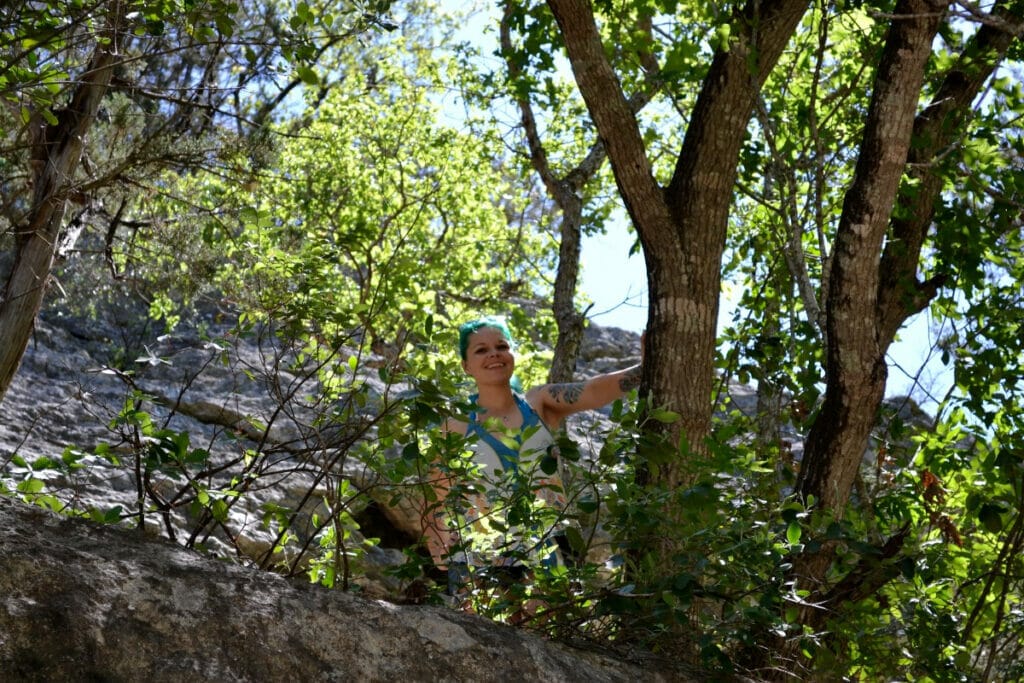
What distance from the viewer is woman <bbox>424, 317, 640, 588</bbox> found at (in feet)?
9.31

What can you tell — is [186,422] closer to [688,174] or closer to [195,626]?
[688,174]

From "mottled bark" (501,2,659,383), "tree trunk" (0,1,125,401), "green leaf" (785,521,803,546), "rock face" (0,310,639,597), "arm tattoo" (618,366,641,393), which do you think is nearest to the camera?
"green leaf" (785,521,803,546)

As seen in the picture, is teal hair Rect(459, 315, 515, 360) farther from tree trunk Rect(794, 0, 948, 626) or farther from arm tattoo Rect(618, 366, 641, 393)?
tree trunk Rect(794, 0, 948, 626)

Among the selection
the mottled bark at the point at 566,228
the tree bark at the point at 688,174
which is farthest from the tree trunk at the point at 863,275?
the mottled bark at the point at 566,228

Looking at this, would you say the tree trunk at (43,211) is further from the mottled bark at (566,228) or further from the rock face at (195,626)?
Answer: the rock face at (195,626)

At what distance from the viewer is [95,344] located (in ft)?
34.0

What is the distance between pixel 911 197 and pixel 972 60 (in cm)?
55

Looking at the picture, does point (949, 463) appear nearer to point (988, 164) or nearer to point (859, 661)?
point (988, 164)

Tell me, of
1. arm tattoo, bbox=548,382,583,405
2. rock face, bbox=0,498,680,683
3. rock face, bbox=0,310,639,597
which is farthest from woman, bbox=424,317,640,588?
rock face, bbox=0,498,680,683

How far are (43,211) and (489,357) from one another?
280 centimetres

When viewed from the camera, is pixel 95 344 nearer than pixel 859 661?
No

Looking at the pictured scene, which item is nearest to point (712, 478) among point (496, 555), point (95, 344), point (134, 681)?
point (496, 555)

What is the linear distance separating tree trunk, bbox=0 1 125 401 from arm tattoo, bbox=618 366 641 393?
281 cm

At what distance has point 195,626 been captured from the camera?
2076 millimetres
